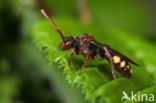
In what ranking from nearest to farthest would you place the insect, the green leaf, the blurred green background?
the green leaf, the insect, the blurred green background

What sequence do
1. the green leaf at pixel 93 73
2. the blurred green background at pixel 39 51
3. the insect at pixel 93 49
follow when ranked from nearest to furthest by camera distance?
the green leaf at pixel 93 73 < the insect at pixel 93 49 < the blurred green background at pixel 39 51

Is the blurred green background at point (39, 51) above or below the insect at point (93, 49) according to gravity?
above

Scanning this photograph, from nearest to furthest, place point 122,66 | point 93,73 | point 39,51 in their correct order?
point 93,73
point 122,66
point 39,51

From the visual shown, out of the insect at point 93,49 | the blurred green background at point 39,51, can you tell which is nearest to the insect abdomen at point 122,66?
the insect at point 93,49

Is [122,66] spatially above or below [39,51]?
below

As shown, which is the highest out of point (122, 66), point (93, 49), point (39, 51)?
point (39, 51)

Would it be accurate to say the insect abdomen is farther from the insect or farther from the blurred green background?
the blurred green background

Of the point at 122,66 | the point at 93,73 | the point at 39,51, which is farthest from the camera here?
the point at 39,51

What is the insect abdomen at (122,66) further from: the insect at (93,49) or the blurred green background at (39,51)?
the blurred green background at (39,51)

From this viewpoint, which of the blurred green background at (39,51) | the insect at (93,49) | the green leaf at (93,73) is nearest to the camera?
the green leaf at (93,73)

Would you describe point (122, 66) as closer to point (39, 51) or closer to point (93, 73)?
point (93, 73)

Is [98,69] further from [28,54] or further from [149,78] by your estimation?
[28,54]

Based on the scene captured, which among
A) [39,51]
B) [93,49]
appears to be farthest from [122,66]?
[39,51]

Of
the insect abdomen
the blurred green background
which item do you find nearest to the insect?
the insect abdomen
